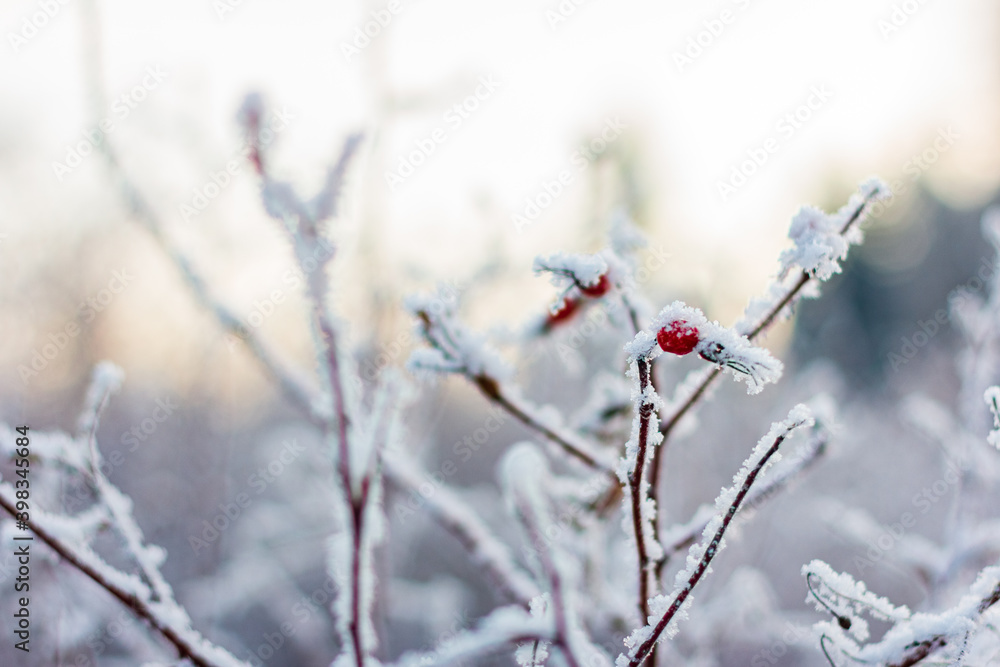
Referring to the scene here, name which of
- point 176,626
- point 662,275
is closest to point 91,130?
point 176,626

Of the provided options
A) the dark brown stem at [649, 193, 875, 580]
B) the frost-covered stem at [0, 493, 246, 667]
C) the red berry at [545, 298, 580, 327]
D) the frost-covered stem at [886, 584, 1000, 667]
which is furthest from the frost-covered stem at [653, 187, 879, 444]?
the frost-covered stem at [0, 493, 246, 667]

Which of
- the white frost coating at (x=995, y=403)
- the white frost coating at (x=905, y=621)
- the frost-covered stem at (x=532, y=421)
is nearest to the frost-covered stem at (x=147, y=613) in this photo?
the frost-covered stem at (x=532, y=421)

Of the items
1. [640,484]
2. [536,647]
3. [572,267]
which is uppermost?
[572,267]

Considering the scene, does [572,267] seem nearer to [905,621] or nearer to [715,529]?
[715,529]

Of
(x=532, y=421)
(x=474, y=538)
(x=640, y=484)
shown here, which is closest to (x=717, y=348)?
(x=640, y=484)

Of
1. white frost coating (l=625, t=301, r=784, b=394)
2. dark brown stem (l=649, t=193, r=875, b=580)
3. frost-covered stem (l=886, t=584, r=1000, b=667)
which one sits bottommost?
frost-covered stem (l=886, t=584, r=1000, b=667)

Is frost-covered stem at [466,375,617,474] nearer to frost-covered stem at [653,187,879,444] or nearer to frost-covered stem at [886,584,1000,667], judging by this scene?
frost-covered stem at [653,187,879,444]

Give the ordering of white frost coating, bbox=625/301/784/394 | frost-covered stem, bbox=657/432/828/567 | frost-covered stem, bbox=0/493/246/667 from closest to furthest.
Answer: white frost coating, bbox=625/301/784/394 < frost-covered stem, bbox=0/493/246/667 < frost-covered stem, bbox=657/432/828/567
